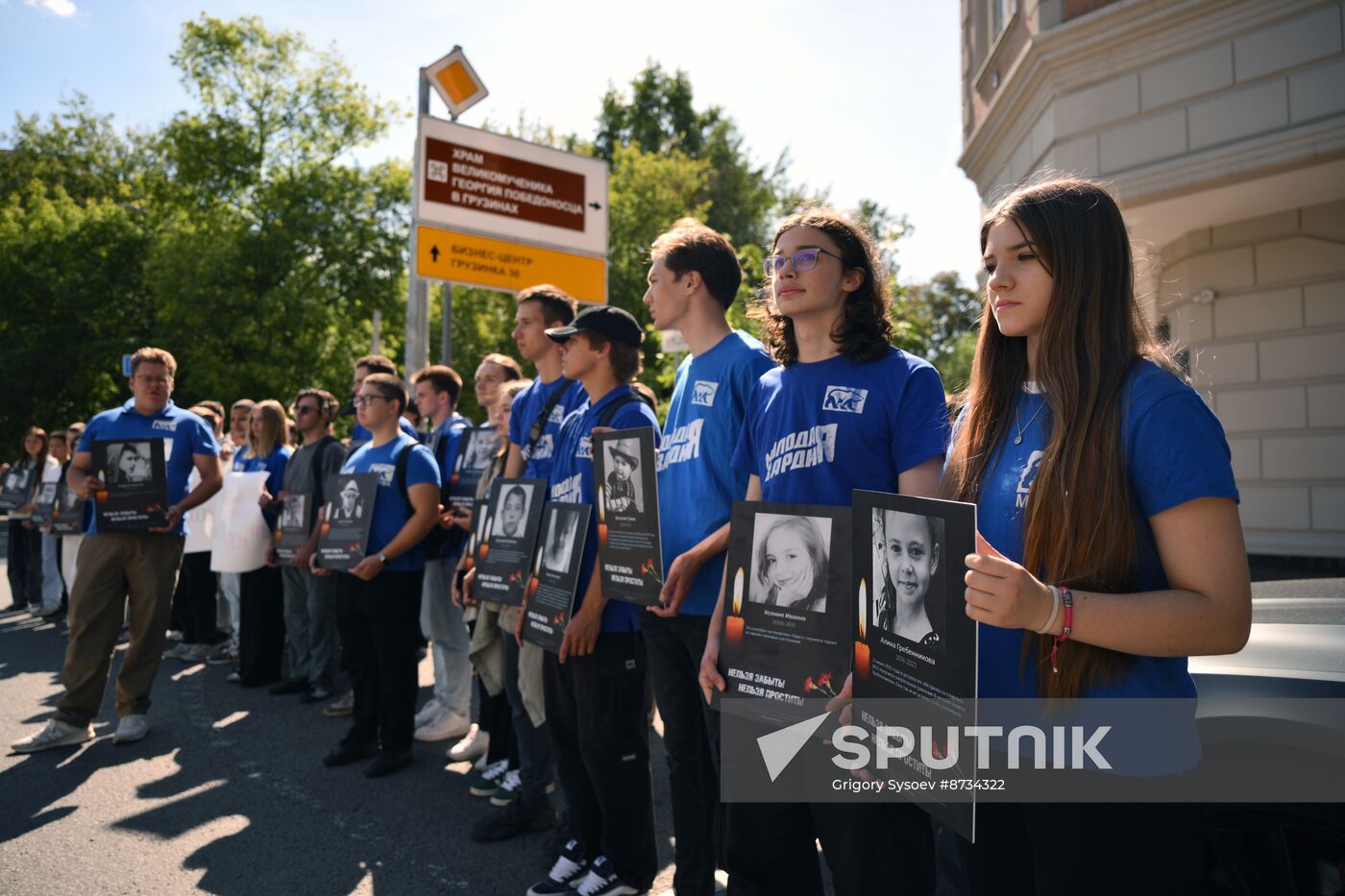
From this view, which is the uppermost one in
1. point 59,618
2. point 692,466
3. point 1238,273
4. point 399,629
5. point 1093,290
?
point 1238,273

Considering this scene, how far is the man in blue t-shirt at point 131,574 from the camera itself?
5598mm

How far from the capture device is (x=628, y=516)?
2980 mm

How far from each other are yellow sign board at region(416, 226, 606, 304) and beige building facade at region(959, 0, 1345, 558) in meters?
5.75

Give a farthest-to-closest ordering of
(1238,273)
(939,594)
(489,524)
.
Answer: (1238,273), (489,524), (939,594)

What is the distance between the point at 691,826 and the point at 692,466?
1216 mm

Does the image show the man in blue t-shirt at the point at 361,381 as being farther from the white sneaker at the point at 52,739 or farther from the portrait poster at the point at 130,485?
the white sneaker at the point at 52,739

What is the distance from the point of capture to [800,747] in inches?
84.8

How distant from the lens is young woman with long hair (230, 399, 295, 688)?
7340 millimetres

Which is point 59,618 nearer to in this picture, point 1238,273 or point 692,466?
point 692,466

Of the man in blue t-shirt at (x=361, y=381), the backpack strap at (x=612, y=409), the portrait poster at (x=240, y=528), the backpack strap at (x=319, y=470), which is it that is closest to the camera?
the backpack strap at (x=612, y=409)

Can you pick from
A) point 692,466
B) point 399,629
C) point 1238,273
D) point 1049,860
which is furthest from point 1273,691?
point 1238,273

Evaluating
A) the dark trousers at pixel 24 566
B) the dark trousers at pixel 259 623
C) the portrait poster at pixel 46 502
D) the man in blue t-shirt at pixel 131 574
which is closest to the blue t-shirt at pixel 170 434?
the man in blue t-shirt at pixel 131 574

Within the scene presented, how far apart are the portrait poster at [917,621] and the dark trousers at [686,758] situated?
115 centimetres

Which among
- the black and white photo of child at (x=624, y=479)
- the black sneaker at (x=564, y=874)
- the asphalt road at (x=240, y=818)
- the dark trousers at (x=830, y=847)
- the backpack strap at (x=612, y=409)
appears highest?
the backpack strap at (x=612, y=409)
